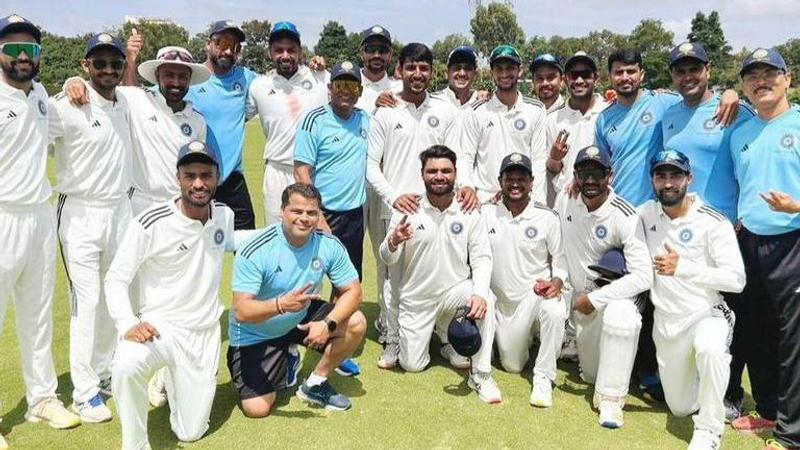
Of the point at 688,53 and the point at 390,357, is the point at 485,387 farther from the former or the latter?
the point at 688,53

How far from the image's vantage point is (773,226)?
4520mm

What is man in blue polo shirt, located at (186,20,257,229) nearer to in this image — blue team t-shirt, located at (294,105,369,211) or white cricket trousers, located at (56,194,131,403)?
blue team t-shirt, located at (294,105,369,211)

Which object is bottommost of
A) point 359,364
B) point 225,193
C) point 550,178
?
point 359,364

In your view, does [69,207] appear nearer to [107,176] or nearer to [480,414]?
[107,176]

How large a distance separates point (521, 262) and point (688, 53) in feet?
7.38

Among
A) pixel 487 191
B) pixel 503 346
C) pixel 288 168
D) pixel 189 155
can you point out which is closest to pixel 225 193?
pixel 288 168

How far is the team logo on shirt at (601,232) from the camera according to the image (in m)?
5.35

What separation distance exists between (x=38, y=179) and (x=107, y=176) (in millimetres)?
504

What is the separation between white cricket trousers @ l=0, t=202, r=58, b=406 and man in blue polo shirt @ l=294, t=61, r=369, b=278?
2.24 meters

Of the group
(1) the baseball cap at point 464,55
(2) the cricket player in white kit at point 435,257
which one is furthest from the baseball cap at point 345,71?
(1) the baseball cap at point 464,55

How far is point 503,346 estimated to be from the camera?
227 inches

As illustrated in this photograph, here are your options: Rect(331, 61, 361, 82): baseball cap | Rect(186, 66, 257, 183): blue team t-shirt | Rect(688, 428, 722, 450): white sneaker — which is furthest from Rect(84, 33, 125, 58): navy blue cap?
Rect(688, 428, 722, 450): white sneaker

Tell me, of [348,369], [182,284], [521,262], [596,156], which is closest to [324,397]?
[348,369]

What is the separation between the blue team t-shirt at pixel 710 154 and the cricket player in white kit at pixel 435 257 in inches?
71.8
